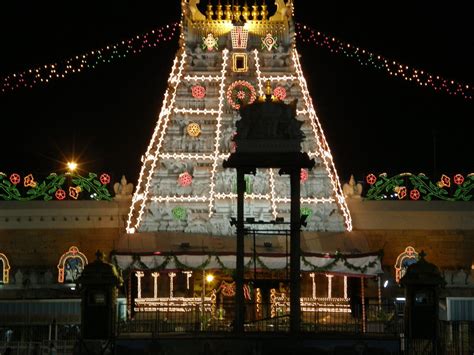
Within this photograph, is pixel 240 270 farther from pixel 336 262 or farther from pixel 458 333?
pixel 336 262

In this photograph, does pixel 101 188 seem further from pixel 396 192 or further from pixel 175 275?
pixel 396 192

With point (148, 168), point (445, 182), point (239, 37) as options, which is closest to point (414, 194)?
point (445, 182)

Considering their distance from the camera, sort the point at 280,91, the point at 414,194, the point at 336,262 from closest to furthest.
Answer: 1. the point at 336,262
2. the point at 280,91
3. the point at 414,194

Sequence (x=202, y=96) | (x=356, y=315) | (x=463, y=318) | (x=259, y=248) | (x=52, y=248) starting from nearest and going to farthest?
(x=356, y=315) < (x=463, y=318) < (x=259, y=248) < (x=202, y=96) < (x=52, y=248)

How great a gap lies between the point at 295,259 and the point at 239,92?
1563 cm

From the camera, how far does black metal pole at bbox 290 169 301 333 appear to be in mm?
29141

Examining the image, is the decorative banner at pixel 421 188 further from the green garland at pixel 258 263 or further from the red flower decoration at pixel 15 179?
the red flower decoration at pixel 15 179

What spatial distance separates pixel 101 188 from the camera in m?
48.1

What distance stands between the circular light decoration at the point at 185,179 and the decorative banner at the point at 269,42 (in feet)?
19.6

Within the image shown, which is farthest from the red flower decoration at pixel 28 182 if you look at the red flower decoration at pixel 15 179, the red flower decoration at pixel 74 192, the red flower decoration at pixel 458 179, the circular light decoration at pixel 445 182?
the red flower decoration at pixel 458 179

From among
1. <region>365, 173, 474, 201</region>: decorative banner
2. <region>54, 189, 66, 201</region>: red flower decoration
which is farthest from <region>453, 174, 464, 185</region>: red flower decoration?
<region>54, 189, 66, 201</region>: red flower decoration

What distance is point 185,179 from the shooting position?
4338cm

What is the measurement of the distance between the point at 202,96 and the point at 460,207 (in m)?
12.0

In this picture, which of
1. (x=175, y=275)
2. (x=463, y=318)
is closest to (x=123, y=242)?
(x=175, y=275)
